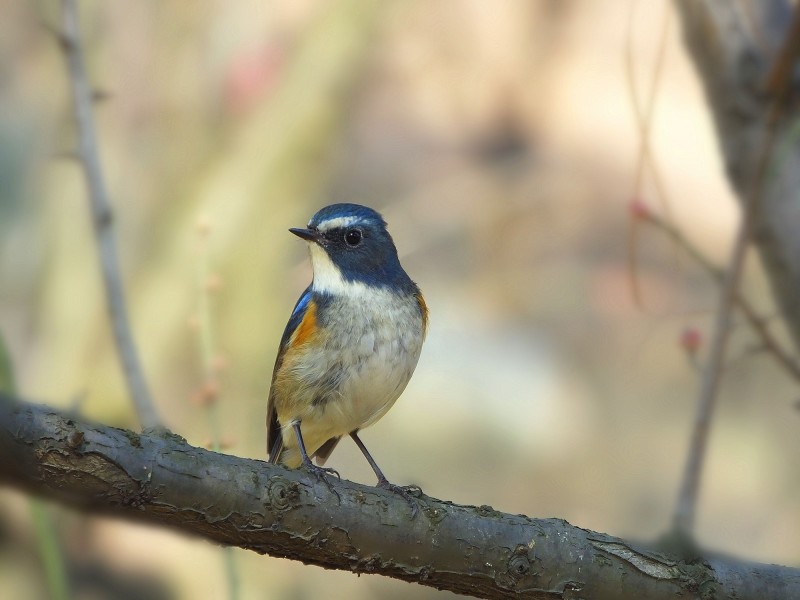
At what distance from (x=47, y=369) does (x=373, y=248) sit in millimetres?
4105

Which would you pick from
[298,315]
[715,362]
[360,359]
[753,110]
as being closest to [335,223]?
[298,315]

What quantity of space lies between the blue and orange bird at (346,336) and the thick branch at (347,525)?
0.82m

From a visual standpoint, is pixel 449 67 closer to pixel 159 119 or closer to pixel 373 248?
pixel 159 119

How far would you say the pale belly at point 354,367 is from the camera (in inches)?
142

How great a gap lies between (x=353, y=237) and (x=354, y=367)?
20.5 inches

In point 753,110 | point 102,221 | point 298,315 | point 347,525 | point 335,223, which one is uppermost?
point 753,110

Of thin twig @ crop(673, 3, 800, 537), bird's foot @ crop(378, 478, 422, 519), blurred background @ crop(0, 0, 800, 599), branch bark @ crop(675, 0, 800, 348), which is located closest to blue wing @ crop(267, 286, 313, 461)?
bird's foot @ crop(378, 478, 422, 519)

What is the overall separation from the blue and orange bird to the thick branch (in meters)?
0.82

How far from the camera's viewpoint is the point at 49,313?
25.1 ft

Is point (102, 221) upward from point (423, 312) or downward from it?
downward

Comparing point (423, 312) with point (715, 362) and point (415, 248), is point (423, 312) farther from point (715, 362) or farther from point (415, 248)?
point (415, 248)

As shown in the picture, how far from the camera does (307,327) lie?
146 inches

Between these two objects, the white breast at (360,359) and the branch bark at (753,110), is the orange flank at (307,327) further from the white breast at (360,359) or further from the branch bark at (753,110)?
the branch bark at (753,110)

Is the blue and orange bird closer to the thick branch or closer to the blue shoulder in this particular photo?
the blue shoulder
